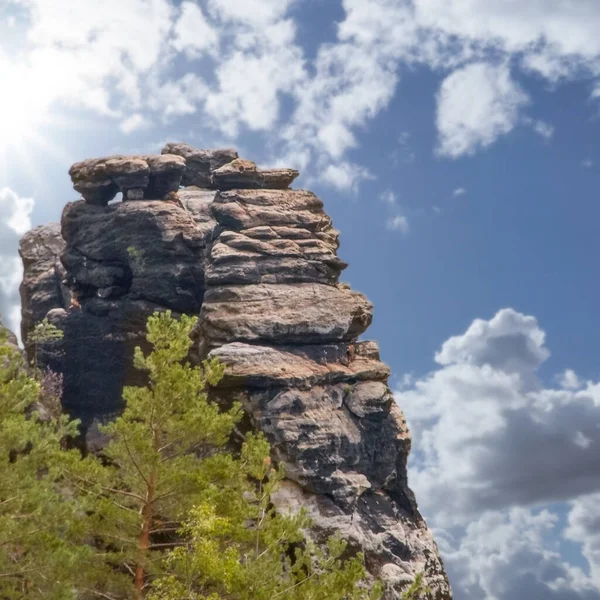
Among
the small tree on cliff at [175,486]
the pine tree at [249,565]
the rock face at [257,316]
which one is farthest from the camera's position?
the rock face at [257,316]

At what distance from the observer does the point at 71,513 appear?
57.8 ft

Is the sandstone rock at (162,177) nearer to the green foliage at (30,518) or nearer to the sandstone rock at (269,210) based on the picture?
the sandstone rock at (269,210)

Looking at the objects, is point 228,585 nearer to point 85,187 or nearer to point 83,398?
point 83,398

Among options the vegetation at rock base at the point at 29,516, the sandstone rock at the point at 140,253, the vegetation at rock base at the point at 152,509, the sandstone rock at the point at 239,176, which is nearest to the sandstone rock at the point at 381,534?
the vegetation at rock base at the point at 152,509

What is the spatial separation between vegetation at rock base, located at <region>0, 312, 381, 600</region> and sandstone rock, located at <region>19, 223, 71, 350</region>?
29.0 metres

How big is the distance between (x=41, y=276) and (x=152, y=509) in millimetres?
33149

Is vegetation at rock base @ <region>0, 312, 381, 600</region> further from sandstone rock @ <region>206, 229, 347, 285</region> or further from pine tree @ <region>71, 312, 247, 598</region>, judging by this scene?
sandstone rock @ <region>206, 229, 347, 285</region>

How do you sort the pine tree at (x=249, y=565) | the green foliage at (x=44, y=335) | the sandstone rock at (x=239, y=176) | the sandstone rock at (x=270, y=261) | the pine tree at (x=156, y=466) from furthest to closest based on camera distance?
the green foliage at (x=44, y=335), the sandstone rock at (x=239, y=176), the sandstone rock at (x=270, y=261), the pine tree at (x=156, y=466), the pine tree at (x=249, y=565)

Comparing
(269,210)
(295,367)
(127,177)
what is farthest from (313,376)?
(127,177)

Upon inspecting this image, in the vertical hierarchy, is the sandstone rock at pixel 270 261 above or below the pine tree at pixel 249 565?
above

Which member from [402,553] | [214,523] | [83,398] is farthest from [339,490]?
[83,398]

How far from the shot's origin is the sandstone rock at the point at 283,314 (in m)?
35.0

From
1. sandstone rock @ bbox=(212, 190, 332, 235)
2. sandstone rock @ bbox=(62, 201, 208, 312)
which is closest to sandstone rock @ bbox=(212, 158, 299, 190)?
sandstone rock @ bbox=(212, 190, 332, 235)

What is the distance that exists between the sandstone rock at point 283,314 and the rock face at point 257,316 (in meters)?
0.06
